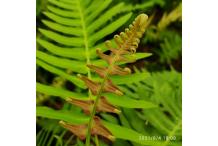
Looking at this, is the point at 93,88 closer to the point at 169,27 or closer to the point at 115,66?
the point at 115,66

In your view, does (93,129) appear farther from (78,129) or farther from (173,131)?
(173,131)

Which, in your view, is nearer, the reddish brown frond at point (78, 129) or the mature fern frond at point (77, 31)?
the reddish brown frond at point (78, 129)

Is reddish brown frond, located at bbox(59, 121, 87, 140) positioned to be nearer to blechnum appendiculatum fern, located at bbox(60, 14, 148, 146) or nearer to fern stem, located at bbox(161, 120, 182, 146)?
blechnum appendiculatum fern, located at bbox(60, 14, 148, 146)

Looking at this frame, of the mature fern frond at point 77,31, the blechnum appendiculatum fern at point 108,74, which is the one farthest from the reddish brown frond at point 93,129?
the mature fern frond at point 77,31

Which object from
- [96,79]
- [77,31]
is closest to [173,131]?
[96,79]

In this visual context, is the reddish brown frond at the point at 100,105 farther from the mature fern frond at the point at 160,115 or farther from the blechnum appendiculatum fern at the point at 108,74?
the mature fern frond at the point at 160,115
